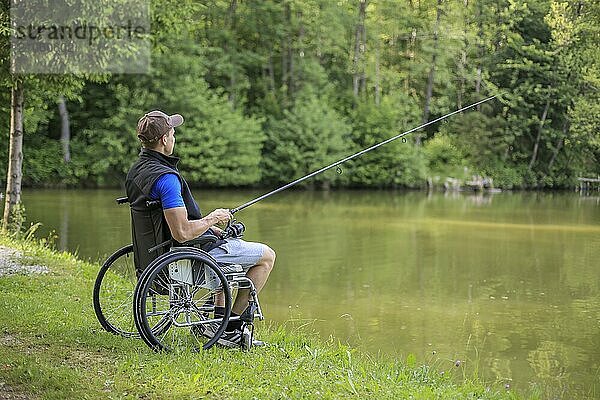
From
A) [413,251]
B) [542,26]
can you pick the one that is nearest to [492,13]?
[542,26]

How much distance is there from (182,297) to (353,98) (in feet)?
77.2

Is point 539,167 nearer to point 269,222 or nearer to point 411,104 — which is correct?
point 411,104

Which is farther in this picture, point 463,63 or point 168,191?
point 463,63

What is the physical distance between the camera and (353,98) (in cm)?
2722

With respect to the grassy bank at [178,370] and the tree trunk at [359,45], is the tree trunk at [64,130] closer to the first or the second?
the tree trunk at [359,45]

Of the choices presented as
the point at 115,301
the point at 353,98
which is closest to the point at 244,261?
the point at 115,301

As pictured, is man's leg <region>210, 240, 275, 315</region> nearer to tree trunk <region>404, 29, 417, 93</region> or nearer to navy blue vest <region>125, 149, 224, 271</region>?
navy blue vest <region>125, 149, 224, 271</region>

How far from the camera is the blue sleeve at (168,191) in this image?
403cm

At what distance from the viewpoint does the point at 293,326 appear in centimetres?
647

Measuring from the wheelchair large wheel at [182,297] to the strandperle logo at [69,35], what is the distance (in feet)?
14.4

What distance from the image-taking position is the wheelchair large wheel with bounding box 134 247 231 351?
393cm

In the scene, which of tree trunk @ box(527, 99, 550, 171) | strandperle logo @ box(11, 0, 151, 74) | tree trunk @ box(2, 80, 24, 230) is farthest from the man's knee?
tree trunk @ box(527, 99, 550, 171)

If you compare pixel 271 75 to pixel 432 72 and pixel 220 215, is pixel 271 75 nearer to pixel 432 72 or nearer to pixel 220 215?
pixel 432 72

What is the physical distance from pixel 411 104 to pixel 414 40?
7.62 ft
